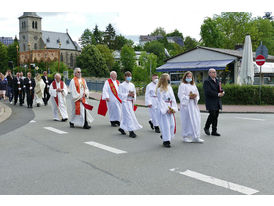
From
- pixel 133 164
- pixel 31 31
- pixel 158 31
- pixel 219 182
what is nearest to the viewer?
pixel 219 182

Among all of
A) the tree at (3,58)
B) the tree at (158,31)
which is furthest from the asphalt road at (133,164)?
the tree at (158,31)

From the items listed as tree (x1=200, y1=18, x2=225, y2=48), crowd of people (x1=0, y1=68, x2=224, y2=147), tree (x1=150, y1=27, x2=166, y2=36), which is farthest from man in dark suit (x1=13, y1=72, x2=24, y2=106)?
tree (x1=150, y1=27, x2=166, y2=36)

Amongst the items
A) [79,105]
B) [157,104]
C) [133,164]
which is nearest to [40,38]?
[79,105]

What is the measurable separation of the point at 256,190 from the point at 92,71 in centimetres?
7920

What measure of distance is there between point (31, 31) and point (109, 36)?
31466mm

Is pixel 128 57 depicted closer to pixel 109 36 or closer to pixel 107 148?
pixel 109 36

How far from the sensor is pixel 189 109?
328 inches

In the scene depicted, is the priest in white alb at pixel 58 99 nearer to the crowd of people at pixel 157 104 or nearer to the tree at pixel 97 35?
the crowd of people at pixel 157 104

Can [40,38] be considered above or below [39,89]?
above

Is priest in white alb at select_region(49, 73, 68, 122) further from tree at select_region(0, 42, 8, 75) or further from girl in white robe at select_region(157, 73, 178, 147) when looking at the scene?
tree at select_region(0, 42, 8, 75)

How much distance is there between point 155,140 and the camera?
8.52 meters

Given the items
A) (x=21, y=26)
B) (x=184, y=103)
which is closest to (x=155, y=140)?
(x=184, y=103)

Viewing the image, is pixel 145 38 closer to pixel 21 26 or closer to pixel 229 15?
pixel 21 26

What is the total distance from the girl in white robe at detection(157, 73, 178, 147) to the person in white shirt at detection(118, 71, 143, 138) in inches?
53.6
